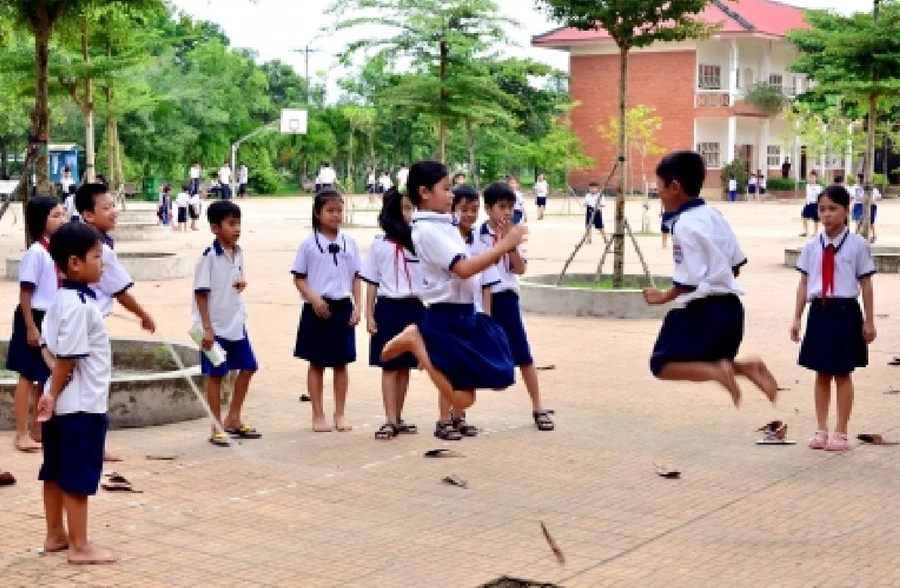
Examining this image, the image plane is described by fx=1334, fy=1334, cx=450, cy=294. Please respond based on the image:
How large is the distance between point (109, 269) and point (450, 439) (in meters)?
2.36

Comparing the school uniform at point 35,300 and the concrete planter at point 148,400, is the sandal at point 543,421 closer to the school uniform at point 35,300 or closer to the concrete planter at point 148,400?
the concrete planter at point 148,400

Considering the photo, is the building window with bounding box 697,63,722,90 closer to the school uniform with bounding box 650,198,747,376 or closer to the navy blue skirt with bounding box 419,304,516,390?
the school uniform with bounding box 650,198,747,376

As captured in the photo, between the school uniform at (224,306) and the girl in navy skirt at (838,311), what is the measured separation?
11.3 feet

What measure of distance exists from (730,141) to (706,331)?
56.1 m

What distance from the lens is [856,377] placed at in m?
10.9

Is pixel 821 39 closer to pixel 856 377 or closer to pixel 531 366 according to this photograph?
pixel 856 377

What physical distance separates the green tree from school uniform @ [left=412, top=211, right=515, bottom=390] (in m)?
8.40

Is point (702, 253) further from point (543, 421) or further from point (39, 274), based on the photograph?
point (39, 274)


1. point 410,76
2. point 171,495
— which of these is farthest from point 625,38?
point 410,76

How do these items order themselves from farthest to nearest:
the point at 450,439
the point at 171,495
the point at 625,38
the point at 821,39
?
1. the point at 821,39
2. the point at 625,38
3. the point at 450,439
4. the point at 171,495

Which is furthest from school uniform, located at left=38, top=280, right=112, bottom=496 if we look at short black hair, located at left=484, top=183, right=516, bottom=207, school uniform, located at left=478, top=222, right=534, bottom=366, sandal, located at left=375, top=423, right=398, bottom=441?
school uniform, located at left=478, top=222, right=534, bottom=366

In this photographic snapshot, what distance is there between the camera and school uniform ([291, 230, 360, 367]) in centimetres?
856

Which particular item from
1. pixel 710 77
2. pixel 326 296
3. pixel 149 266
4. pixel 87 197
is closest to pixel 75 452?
pixel 87 197

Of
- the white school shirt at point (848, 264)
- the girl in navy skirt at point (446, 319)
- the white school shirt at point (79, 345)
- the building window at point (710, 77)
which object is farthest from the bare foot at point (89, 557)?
the building window at point (710, 77)
